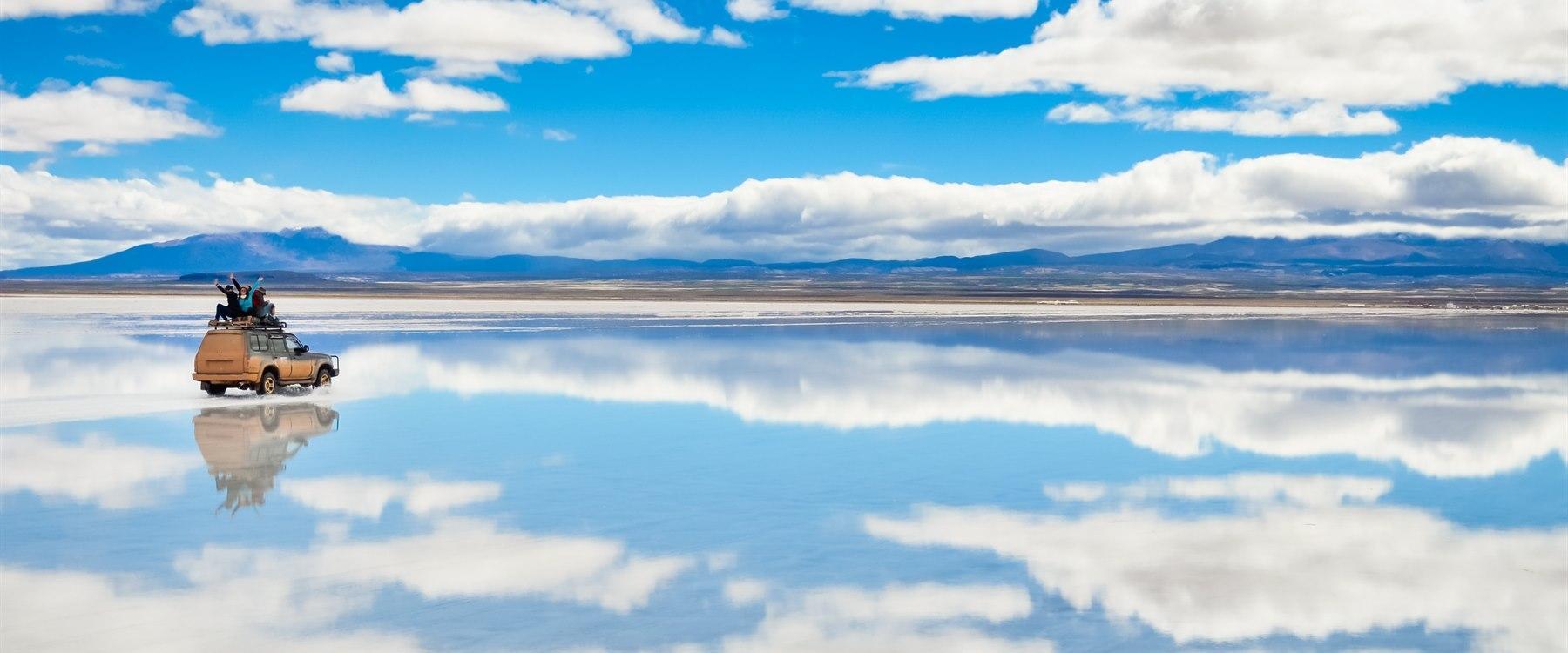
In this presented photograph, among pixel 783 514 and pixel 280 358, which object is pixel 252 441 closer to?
pixel 280 358

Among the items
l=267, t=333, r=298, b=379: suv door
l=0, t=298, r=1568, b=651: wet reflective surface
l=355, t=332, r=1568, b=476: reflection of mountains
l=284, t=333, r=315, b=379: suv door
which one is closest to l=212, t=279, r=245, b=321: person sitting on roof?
l=267, t=333, r=298, b=379: suv door

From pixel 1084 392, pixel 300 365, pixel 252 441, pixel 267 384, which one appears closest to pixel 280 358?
pixel 300 365

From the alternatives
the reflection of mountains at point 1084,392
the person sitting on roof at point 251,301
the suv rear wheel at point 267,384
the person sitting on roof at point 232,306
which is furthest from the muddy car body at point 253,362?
the reflection of mountains at point 1084,392

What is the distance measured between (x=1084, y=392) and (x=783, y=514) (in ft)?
49.3

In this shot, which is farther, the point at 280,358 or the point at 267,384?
the point at 280,358

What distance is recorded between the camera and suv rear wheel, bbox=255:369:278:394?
27.4 metres

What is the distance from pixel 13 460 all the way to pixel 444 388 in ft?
36.1

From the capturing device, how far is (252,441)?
19719 millimetres

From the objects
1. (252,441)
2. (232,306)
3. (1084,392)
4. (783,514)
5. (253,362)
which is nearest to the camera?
(783,514)

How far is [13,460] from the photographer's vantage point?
17.1 meters

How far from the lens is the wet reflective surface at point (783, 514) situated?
382 inches

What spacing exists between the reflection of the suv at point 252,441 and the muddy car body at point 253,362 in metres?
→ 1.69

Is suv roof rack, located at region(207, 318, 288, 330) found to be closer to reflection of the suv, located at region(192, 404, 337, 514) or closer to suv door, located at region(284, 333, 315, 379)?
suv door, located at region(284, 333, 315, 379)

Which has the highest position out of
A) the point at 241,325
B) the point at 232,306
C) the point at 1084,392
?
the point at 232,306
